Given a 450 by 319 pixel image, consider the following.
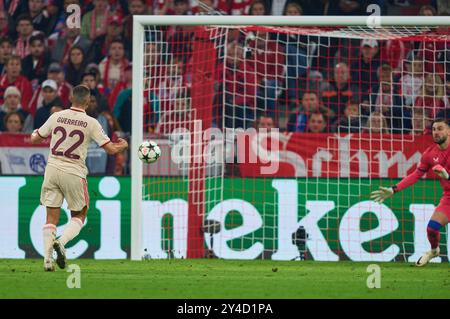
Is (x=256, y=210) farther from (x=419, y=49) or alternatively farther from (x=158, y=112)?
(x=419, y=49)

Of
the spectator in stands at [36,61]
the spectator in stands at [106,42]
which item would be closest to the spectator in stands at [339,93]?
the spectator in stands at [106,42]

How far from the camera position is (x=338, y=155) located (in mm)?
14664

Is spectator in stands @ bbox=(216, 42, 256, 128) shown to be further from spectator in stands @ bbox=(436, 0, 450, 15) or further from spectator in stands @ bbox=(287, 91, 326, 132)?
spectator in stands @ bbox=(436, 0, 450, 15)

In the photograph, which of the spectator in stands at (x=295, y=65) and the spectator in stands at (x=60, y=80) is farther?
the spectator in stands at (x=60, y=80)

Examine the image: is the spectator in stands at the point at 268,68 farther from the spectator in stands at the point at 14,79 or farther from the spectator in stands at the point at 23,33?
the spectator in stands at the point at 23,33

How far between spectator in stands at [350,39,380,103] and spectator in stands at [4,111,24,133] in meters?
5.17

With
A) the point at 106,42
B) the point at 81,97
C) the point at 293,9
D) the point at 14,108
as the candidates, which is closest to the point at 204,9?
the point at 293,9

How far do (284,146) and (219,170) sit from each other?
0.95 meters

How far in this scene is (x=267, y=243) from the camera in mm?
14531

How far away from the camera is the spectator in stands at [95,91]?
55.2 ft

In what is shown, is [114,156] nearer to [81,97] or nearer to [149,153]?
[149,153]

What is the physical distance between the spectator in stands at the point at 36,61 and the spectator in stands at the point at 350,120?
17.1ft

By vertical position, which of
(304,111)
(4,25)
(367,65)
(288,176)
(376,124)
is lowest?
(288,176)

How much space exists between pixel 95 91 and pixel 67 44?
1505mm
